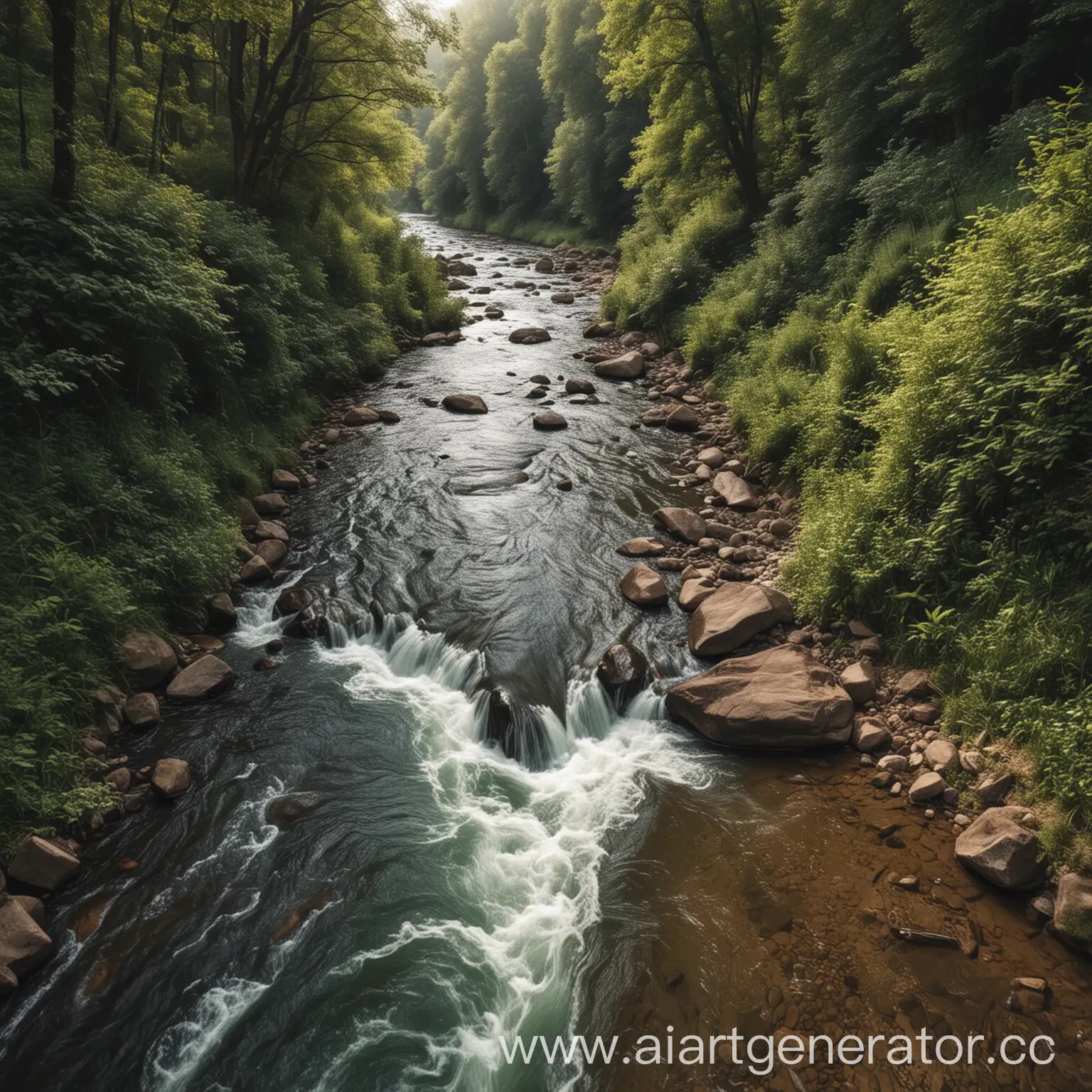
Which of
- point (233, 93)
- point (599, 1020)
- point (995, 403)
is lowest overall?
point (599, 1020)

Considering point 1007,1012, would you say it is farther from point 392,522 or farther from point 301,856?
point 392,522

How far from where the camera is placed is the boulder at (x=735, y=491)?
11.6m

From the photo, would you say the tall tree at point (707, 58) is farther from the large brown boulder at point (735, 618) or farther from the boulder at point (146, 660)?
the boulder at point (146, 660)

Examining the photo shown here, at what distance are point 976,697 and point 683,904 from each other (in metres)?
3.63

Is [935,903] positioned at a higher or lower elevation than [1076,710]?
lower

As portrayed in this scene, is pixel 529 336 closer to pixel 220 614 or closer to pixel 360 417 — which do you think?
pixel 360 417

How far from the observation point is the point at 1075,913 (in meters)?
4.96

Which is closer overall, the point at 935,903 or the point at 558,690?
the point at 935,903

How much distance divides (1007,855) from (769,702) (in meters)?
2.45

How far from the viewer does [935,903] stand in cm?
545

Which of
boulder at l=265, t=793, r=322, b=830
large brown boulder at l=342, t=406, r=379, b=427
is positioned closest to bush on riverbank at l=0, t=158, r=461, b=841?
boulder at l=265, t=793, r=322, b=830

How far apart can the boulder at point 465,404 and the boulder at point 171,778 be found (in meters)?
11.3

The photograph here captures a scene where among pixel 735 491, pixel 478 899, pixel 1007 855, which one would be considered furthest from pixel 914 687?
pixel 735 491

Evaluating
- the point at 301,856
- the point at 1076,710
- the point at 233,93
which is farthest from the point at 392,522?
the point at 233,93
